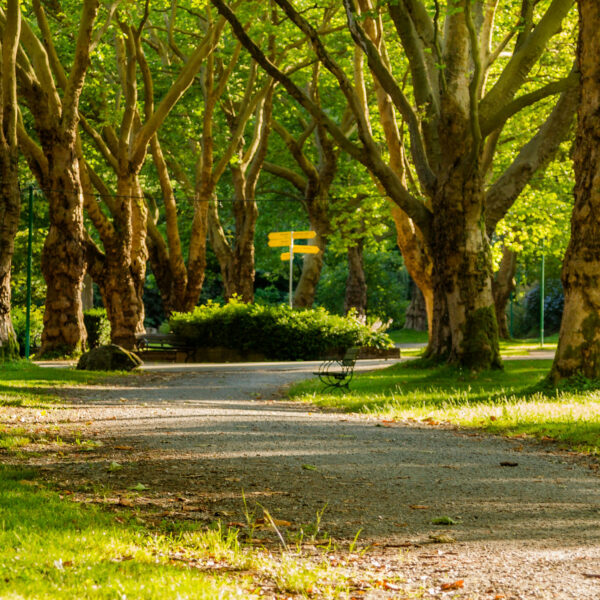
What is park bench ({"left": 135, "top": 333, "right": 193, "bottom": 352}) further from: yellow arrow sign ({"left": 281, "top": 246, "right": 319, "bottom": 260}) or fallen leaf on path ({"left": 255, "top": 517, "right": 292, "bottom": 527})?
fallen leaf on path ({"left": 255, "top": 517, "right": 292, "bottom": 527})

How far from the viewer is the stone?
2247cm

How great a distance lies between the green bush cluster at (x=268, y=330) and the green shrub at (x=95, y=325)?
5.15m

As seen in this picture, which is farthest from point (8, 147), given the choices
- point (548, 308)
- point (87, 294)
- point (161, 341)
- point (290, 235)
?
point (548, 308)

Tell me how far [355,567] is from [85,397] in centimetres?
1145

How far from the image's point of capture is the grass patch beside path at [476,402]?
464 inches

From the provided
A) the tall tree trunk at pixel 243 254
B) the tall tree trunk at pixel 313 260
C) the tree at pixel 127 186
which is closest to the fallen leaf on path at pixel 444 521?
the tree at pixel 127 186

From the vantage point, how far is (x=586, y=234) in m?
14.9

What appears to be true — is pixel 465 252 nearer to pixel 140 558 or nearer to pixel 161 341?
pixel 161 341

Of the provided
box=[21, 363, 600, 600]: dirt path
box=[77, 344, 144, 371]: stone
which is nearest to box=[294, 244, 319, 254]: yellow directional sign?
box=[77, 344, 144, 371]: stone

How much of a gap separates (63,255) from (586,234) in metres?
14.4

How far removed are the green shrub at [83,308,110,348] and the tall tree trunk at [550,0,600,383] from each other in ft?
70.6

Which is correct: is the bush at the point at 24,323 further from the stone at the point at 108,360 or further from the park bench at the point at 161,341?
the stone at the point at 108,360

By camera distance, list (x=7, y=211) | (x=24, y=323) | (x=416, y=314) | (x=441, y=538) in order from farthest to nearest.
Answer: (x=416, y=314), (x=24, y=323), (x=7, y=211), (x=441, y=538)

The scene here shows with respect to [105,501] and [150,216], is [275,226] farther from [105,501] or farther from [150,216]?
[105,501]
